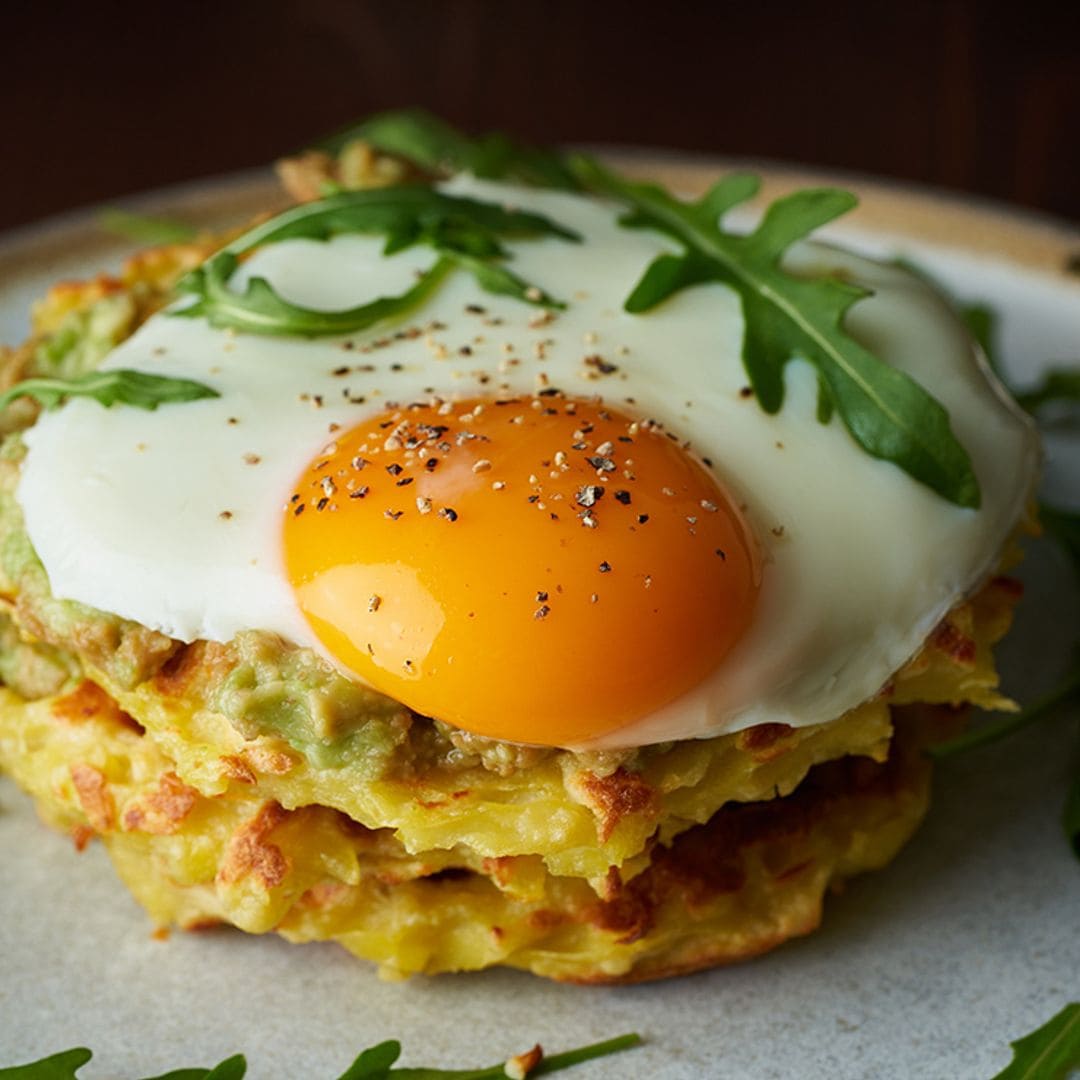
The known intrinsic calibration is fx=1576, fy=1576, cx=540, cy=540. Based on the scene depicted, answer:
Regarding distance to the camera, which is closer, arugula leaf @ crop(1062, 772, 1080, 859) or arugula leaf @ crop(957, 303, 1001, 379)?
arugula leaf @ crop(1062, 772, 1080, 859)

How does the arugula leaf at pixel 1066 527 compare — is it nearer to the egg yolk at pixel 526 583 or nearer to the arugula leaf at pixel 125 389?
the egg yolk at pixel 526 583

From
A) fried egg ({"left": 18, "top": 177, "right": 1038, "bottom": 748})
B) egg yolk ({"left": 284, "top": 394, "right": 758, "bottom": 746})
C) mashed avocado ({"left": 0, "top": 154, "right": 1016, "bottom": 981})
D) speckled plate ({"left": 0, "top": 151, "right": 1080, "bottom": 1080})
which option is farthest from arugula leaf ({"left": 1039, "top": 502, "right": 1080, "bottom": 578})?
egg yolk ({"left": 284, "top": 394, "right": 758, "bottom": 746})

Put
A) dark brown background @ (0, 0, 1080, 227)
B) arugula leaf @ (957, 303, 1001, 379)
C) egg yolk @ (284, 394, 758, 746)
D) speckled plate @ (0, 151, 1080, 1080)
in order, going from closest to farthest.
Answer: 1. egg yolk @ (284, 394, 758, 746)
2. speckled plate @ (0, 151, 1080, 1080)
3. arugula leaf @ (957, 303, 1001, 379)
4. dark brown background @ (0, 0, 1080, 227)

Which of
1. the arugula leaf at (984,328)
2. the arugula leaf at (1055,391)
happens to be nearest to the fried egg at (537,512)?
the arugula leaf at (1055,391)

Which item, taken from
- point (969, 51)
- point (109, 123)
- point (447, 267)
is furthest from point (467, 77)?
point (447, 267)

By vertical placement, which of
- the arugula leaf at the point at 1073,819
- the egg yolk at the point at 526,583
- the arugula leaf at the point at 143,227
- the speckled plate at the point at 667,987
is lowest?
the speckled plate at the point at 667,987

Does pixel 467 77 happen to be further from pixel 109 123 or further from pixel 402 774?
pixel 402 774

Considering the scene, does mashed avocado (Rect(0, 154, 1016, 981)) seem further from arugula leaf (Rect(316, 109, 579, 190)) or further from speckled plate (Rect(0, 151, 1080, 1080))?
arugula leaf (Rect(316, 109, 579, 190))

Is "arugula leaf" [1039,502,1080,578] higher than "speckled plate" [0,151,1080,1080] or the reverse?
higher
